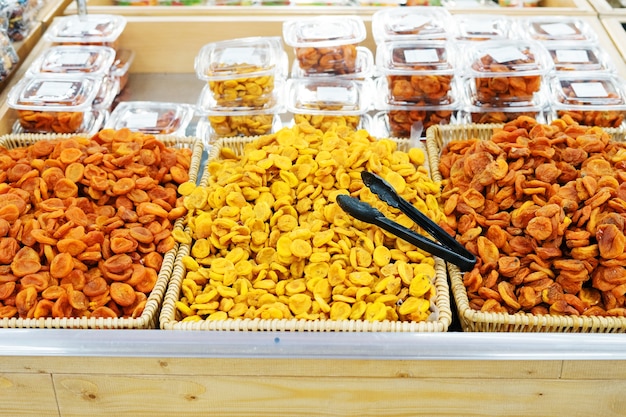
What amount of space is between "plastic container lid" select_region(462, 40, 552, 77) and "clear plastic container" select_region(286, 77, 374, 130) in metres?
0.38

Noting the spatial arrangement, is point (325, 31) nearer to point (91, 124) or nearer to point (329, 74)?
point (329, 74)

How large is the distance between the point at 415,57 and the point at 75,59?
124cm

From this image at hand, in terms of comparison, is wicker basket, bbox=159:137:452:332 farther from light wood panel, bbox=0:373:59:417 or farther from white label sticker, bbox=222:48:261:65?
white label sticker, bbox=222:48:261:65

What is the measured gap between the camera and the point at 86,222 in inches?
62.5

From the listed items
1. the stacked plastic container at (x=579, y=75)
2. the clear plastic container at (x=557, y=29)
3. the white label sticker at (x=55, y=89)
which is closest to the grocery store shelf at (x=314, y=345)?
the stacked plastic container at (x=579, y=75)

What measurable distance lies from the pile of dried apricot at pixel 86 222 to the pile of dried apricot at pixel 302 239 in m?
0.09

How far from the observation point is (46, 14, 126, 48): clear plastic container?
245 centimetres

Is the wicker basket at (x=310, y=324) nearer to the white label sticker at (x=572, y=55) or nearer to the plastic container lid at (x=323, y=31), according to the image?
the plastic container lid at (x=323, y=31)

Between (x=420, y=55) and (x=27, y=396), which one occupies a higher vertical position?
(x=420, y=55)

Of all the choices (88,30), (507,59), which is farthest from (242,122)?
(507,59)

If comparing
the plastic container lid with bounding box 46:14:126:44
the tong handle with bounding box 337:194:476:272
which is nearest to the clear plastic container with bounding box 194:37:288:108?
the plastic container lid with bounding box 46:14:126:44

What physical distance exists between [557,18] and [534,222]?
137 cm

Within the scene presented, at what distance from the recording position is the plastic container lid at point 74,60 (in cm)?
231

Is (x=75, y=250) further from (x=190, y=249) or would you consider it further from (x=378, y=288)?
(x=378, y=288)
